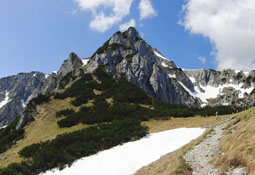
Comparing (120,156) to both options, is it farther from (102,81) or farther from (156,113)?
(102,81)

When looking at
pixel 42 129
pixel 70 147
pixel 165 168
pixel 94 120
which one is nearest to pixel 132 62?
pixel 94 120

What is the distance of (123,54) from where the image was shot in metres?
79.6

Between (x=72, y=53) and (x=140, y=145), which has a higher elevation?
(x=72, y=53)

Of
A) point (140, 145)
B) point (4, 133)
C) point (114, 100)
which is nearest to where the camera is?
point (140, 145)

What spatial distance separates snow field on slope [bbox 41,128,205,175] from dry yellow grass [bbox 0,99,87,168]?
433 inches

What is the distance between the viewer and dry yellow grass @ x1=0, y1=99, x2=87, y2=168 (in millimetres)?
27892

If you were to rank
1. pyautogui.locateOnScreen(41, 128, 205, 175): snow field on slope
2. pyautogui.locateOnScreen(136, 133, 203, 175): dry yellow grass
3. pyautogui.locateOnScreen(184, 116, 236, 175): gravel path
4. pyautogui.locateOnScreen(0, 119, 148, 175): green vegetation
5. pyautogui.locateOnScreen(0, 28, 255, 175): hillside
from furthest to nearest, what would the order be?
pyautogui.locateOnScreen(0, 28, 255, 175): hillside, pyautogui.locateOnScreen(0, 119, 148, 175): green vegetation, pyautogui.locateOnScreen(41, 128, 205, 175): snow field on slope, pyautogui.locateOnScreen(136, 133, 203, 175): dry yellow grass, pyautogui.locateOnScreen(184, 116, 236, 175): gravel path

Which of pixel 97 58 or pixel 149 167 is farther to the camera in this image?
pixel 97 58

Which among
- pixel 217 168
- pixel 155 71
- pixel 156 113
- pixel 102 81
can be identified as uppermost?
pixel 155 71

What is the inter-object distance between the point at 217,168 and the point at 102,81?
47443 mm

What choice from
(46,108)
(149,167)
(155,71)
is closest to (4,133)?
(46,108)

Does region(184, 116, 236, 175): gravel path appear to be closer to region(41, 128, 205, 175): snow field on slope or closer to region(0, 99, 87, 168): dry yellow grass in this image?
region(41, 128, 205, 175): snow field on slope

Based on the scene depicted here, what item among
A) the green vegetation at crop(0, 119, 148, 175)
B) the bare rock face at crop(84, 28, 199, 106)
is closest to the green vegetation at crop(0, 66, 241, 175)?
the green vegetation at crop(0, 119, 148, 175)

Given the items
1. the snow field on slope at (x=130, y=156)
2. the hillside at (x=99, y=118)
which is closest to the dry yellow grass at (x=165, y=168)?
the hillside at (x=99, y=118)
